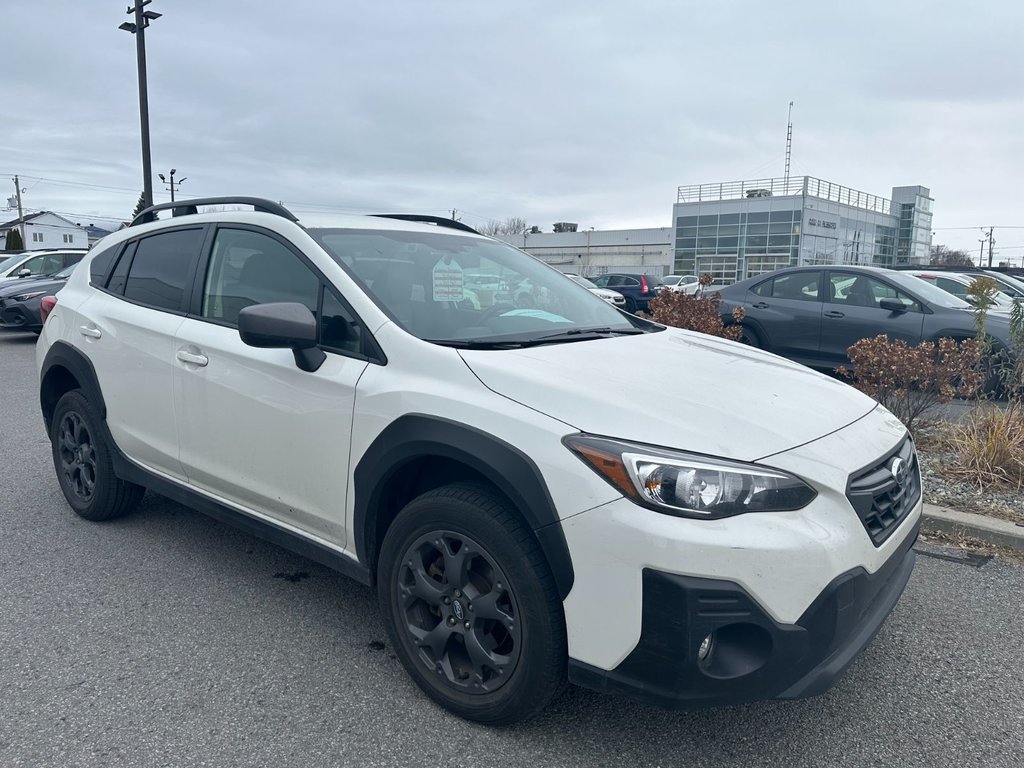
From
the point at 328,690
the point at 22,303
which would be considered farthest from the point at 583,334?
the point at 22,303

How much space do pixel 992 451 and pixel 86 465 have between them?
18.3ft

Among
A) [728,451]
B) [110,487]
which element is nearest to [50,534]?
[110,487]

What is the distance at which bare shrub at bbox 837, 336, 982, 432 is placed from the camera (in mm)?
5375

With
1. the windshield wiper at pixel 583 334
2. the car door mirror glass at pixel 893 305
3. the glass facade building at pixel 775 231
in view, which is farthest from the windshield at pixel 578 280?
the glass facade building at pixel 775 231

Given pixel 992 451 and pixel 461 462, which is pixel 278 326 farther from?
pixel 992 451

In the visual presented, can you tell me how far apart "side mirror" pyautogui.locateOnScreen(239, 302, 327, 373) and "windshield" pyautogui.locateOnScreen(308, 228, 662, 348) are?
0.95 ft

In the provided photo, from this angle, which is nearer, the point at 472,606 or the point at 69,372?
the point at 472,606

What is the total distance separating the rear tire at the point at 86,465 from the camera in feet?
13.9

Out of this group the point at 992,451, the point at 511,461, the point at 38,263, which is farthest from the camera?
the point at 38,263

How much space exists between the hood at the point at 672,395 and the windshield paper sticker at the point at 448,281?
56 cm

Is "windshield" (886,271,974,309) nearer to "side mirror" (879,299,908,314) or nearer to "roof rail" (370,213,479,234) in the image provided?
"side mirror" (879,299,908,314)

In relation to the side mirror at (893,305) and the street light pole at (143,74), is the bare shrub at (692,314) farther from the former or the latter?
the street light pole at (143,74)

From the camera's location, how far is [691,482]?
214cm

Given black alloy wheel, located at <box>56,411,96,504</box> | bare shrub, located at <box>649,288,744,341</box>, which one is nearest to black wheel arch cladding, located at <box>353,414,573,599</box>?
black alloy wheel, located at <box>56,411,96,504</box>
